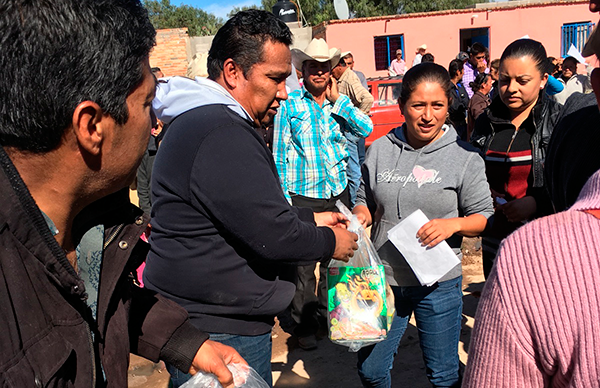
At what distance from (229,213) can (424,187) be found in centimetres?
121

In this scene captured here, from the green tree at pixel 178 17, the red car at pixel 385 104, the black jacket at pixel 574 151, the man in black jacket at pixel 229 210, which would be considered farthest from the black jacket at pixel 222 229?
the green tree at pixel 178 17

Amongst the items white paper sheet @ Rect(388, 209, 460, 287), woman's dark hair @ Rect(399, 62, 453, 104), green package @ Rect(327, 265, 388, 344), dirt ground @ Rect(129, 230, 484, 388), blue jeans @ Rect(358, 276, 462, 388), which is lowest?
dirt ground @ Rect(129, 230, 484, 388)

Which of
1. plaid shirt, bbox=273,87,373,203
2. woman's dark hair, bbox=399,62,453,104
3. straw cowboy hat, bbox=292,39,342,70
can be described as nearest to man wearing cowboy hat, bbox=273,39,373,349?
plaid shirt, bbox=273,87,373,203

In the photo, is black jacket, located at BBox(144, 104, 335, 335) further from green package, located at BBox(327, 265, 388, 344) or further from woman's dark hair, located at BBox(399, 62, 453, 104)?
woman's dark hair, located at BBox(399, 62, 453, 104)

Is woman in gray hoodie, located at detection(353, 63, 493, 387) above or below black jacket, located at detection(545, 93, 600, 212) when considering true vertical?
below

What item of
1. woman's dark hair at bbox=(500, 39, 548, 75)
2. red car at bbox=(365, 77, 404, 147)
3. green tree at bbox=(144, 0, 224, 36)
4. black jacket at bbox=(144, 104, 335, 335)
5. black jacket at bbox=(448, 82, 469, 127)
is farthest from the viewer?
green tree at bbox=(144, 0, 224, 36)

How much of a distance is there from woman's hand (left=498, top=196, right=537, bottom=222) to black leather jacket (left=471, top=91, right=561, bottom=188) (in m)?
0.29

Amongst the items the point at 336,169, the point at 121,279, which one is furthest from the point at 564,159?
the point at 336,169

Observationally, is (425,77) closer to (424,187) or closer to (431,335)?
(424,187)

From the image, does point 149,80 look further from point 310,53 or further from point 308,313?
point 310,53

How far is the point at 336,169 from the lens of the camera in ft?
13.5

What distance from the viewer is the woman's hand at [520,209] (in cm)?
251

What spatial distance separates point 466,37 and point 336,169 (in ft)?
73.1

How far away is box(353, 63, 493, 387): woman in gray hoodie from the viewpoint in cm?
247
